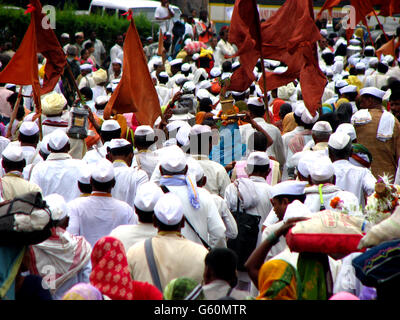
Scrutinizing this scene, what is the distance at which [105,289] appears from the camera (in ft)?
12.6

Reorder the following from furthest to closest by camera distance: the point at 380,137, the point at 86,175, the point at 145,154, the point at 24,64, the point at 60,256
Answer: the point at 24,64 < the point at 380,137 < the point at 145,154 < the point at 86,175 < the point at 60,256

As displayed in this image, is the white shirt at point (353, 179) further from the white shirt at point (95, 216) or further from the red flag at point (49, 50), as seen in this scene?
the red flag at point (49, 50)

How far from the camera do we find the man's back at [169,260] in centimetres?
468

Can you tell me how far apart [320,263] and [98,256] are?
4.25ft

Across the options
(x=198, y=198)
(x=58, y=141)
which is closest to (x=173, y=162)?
(x=198, y=198)

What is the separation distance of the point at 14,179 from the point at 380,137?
4.27 m

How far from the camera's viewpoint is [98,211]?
5883 mm

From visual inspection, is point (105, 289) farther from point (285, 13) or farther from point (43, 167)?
point (285, 13)

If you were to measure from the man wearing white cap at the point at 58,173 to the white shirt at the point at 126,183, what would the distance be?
0.47m

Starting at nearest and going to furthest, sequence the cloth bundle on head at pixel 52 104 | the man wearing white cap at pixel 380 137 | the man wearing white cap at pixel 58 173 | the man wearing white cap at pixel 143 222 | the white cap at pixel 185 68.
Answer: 1. the man wearing white cap at pixel 143 222
2. the man wearing white cap at pixel 58 173
3. the man wearing white cap at pixel 380 137
4. the cloth bundle on head at pixel 52 104
5. the white cap at pixel 185 68

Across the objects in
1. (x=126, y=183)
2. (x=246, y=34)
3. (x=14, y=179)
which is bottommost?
(x=126, y=183)

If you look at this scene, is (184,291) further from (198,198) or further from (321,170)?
(321,170)

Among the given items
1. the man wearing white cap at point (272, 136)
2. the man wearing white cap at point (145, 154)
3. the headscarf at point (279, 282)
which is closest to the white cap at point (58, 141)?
the man wearing white cap at point (145, 154)
